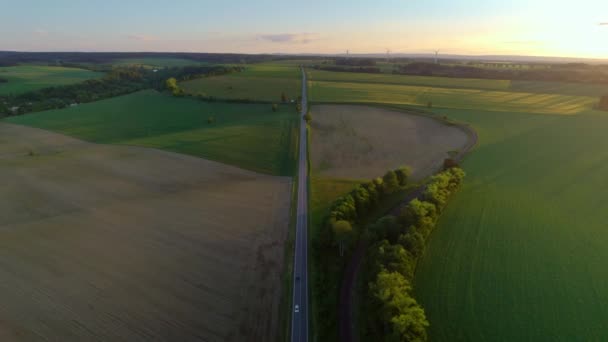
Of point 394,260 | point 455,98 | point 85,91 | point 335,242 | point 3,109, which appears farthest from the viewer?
point 85,91

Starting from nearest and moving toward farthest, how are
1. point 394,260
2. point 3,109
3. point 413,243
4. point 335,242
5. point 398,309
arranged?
point 398,309
point 394,260
point 413,243
point 335,242
point 3,109

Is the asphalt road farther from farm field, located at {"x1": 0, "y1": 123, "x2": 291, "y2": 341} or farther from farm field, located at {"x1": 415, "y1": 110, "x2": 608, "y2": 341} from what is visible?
farm field, located at {"x1": 415, "y1": 110, "x2": 608, "y2": 341}

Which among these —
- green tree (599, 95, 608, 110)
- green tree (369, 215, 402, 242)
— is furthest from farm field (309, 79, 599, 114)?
green tree (369, 215, 402, 242)

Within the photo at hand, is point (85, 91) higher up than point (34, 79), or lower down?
lower down

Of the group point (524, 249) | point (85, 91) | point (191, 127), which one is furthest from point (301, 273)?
point (85, 91)

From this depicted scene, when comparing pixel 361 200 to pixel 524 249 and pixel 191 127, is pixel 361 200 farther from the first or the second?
pixel 191 127

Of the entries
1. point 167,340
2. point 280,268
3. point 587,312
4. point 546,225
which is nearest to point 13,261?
point 167,340
